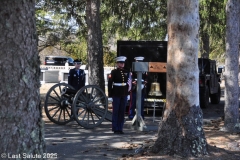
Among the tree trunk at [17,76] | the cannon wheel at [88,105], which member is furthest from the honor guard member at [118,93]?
the tree trunk at [17,76]

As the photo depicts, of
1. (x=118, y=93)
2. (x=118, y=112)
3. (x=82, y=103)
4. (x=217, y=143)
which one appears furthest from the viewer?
(x=82, y=103)

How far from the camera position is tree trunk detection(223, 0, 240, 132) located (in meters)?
11.3

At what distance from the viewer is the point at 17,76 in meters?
4.54

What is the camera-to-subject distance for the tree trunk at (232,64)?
1128 centimetres

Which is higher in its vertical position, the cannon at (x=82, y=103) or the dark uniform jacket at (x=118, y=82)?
the dark uniform jacket at (x=118, y=82)

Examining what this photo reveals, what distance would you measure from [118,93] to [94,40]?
6.21 metres

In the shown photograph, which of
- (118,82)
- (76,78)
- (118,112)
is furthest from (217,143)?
(76,78)

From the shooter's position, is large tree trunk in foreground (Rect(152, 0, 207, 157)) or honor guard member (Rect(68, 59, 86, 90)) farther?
honor guard member (Rect(68, 59, 86, 90))

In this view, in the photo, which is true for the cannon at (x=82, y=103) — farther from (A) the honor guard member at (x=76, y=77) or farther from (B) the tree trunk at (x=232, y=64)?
(B) the tree trunk at (x=232, y=64)

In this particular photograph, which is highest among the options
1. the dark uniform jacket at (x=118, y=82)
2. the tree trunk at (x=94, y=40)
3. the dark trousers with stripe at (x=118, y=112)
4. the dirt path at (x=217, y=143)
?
the tree trunk at (x=94, y=40)

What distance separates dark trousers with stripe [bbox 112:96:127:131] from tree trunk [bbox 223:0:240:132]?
2.52m

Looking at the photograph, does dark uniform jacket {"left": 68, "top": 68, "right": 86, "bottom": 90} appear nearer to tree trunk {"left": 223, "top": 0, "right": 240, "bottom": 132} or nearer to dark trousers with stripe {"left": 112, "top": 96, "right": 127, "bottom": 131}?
dark trousers with stripe {"left": 112, "top": 96, "right": 127, "bottom": 131}

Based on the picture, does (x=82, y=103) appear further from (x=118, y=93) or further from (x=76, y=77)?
(x=76, y=77)

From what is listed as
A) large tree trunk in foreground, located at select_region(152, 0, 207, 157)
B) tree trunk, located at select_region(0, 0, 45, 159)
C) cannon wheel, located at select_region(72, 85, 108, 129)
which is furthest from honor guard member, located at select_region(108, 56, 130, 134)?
tree trunk, located at select_region(0, 0, 45, 159)
